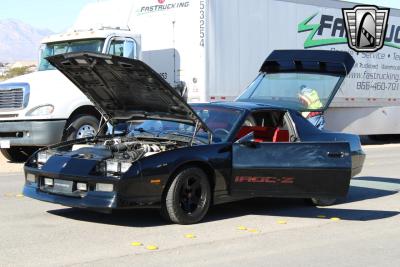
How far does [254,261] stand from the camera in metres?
5.74

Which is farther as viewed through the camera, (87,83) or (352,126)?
(352,126)

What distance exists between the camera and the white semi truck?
1376 centimetres

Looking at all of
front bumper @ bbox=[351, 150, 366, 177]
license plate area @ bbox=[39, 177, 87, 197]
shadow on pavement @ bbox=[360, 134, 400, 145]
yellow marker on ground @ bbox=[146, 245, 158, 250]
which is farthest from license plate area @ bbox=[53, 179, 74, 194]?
shadow on pavement @ bbox=[360, 134, 400, 145]

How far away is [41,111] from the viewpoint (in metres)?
13.6

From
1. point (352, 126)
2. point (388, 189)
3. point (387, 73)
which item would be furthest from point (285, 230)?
point (387, 73)

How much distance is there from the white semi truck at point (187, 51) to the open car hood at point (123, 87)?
5829 mm

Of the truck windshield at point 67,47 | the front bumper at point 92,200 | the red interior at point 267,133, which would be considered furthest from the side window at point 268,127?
the truck windshield at point 67,47

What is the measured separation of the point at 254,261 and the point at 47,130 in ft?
28.4

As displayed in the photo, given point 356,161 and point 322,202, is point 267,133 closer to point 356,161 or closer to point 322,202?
point 322,202

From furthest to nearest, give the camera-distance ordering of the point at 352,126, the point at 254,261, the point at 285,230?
the point at 352,126 < the point at 285,230 < the point at 254,261

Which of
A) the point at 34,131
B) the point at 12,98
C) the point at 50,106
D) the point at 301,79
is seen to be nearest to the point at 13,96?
the point at 12,98

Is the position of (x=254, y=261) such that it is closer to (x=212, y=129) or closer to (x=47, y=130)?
(x=212, y=129)

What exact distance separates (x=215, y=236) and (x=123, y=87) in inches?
82.8

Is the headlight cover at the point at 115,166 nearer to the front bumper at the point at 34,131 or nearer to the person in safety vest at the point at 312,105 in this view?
the person in safety vest at the point at 312,105
